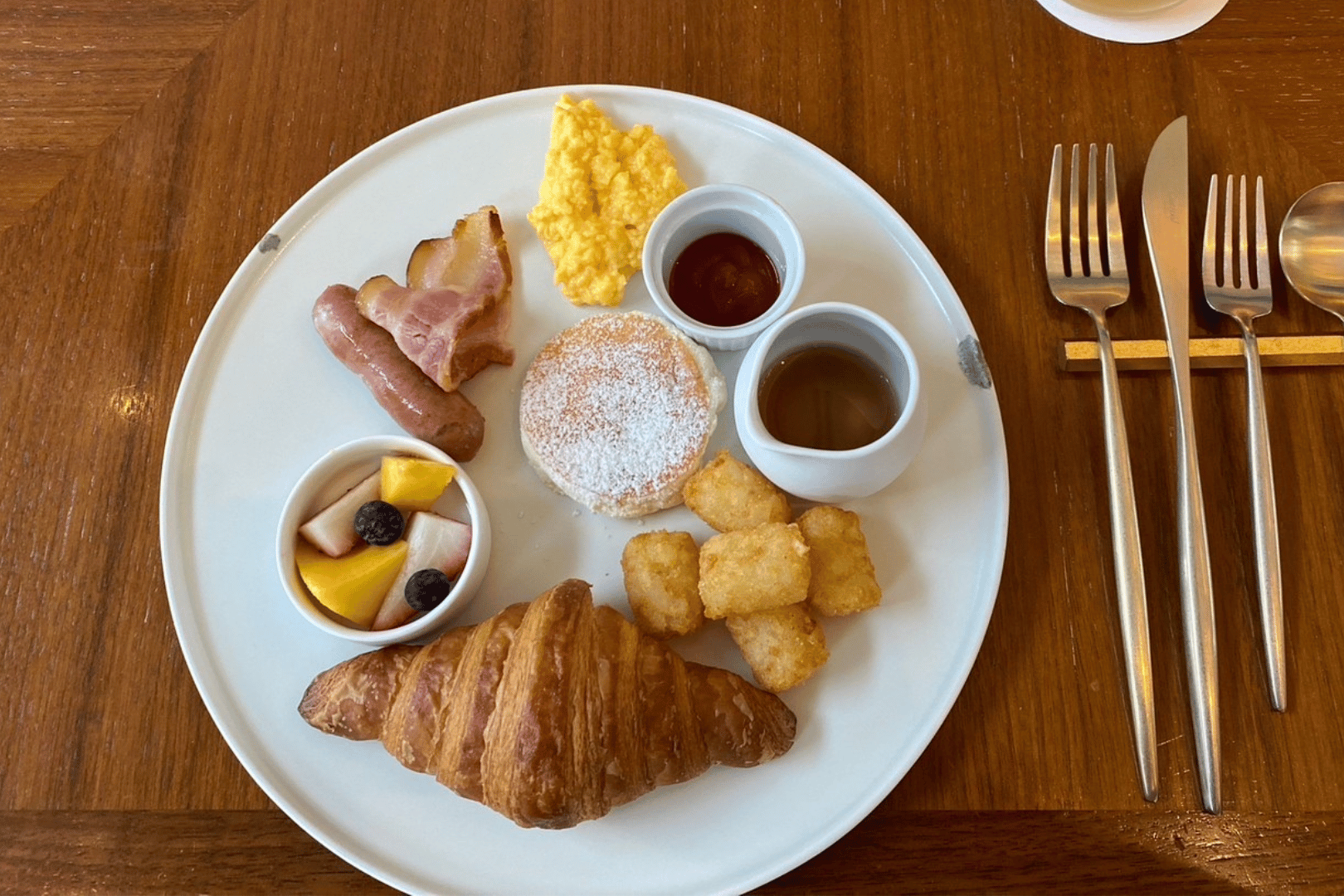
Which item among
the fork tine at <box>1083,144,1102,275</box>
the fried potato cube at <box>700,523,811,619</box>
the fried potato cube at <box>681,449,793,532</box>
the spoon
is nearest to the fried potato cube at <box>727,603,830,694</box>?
the fried potato cube at <box>700,523,811,619</box>

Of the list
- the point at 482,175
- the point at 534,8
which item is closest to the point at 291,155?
the point at 482,175

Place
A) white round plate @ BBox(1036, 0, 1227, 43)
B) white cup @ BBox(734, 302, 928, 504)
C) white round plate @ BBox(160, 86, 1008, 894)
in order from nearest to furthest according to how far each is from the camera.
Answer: white cup @ BBox(734, 302, 928, 504) < white round plate @ BBox(160, 86, 1008, 894) < white round plate @ BBox(1036, 0, 1227, 43)

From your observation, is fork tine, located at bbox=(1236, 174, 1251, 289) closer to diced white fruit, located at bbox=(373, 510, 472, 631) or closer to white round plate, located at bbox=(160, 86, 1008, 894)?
white round plate, located at bbox=(160, 86, 1008, 894)

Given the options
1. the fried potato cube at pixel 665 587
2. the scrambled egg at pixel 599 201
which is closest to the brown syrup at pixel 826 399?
the fried potato cube at pixel 665 587

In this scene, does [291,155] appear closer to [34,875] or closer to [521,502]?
[521,502]

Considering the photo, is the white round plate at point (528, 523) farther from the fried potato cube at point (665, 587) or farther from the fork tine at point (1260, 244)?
the fork tine at point (1260, 244)

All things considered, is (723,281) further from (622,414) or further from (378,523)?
(378,523)
